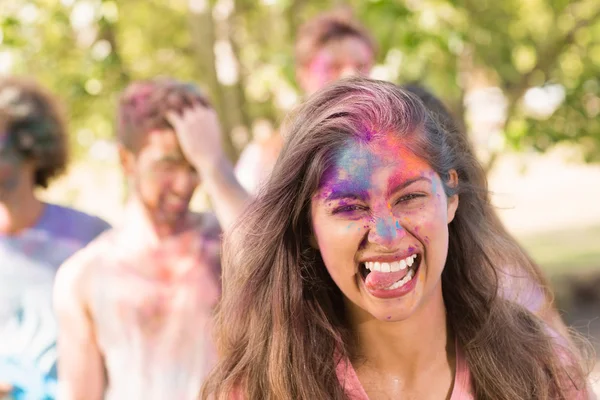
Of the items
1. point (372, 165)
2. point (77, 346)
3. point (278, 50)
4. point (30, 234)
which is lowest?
point (77, 346)

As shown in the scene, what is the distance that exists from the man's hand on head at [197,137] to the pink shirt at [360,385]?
1034 millimetres

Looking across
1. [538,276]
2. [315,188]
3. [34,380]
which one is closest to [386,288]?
[315,188]

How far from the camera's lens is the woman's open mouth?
6.01 ft

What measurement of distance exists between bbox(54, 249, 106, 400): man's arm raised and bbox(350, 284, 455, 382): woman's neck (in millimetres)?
1035

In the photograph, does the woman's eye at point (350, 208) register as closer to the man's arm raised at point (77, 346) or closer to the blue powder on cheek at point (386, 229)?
the blue powder on cheek at point (386, 229)

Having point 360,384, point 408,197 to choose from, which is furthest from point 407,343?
point 408,197

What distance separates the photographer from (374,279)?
184cm

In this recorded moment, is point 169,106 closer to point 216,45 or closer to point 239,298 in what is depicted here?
point 239,298

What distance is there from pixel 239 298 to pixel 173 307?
76 cm

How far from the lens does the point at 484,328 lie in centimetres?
202

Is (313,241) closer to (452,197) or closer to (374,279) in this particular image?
(374,279)

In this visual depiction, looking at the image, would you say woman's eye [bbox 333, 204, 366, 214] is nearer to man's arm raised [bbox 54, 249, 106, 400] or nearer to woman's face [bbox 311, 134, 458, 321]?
woman's face [bbox 311, 134, 458, 321]

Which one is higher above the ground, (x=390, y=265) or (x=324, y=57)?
(x=324, y=57)

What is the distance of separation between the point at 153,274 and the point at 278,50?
2.75 m
